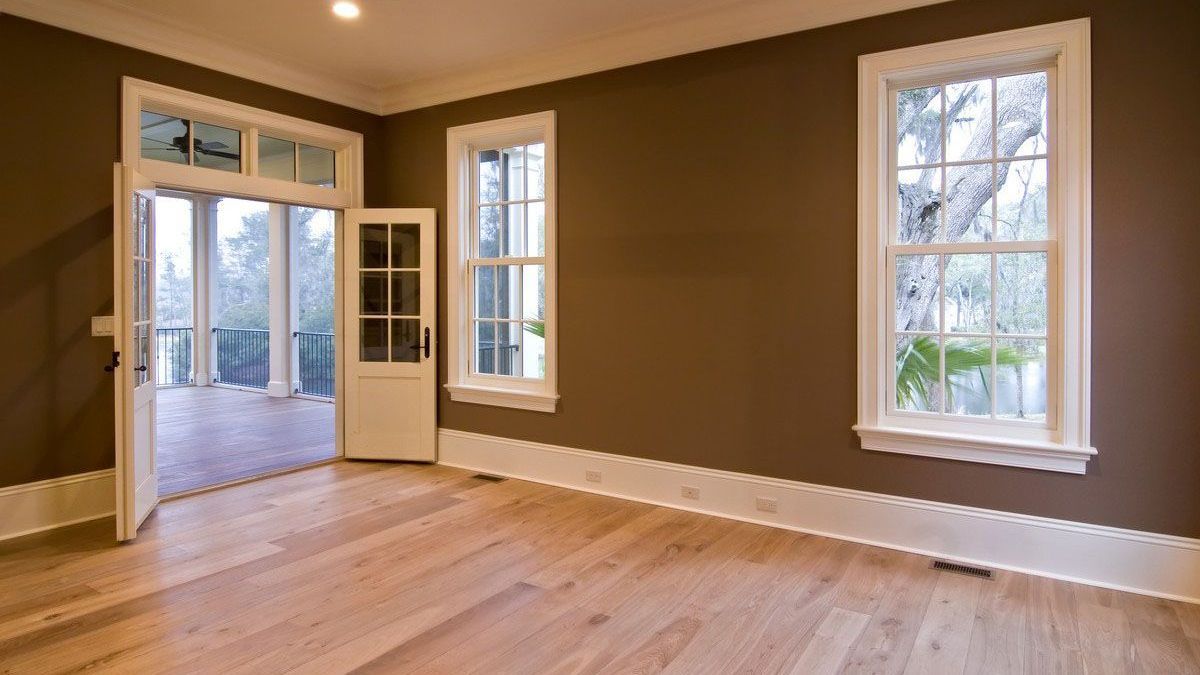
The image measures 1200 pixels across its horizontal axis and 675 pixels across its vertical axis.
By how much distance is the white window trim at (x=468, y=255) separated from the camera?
4746 millimetres

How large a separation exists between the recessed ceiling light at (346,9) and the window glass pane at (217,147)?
129 cm

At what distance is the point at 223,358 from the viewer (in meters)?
10.5

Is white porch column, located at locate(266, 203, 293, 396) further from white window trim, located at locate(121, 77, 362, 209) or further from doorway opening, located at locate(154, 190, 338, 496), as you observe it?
white window trim, located at locate(121, 77, 362, 209)

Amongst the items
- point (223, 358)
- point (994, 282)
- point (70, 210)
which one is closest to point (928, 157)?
point (994, 282)

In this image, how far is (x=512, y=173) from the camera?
5164 mm

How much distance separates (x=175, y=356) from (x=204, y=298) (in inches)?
37.2

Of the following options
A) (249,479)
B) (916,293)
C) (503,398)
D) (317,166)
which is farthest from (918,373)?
(317,166)

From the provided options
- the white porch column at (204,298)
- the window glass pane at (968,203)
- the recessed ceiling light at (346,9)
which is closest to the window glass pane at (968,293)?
the window glass pane at (968,203)

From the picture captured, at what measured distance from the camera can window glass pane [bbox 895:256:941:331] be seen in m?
3.56

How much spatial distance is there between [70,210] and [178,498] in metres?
1.82

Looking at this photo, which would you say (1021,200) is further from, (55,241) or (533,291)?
(55,241)

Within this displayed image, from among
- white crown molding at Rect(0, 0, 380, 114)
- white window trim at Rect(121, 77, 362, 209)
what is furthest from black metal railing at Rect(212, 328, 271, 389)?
white crown molding at Rect(0, 0, 380, 114)

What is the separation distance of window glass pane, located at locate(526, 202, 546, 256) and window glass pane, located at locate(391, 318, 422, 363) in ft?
3.62

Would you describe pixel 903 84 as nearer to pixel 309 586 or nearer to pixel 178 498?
pixel 309 586
